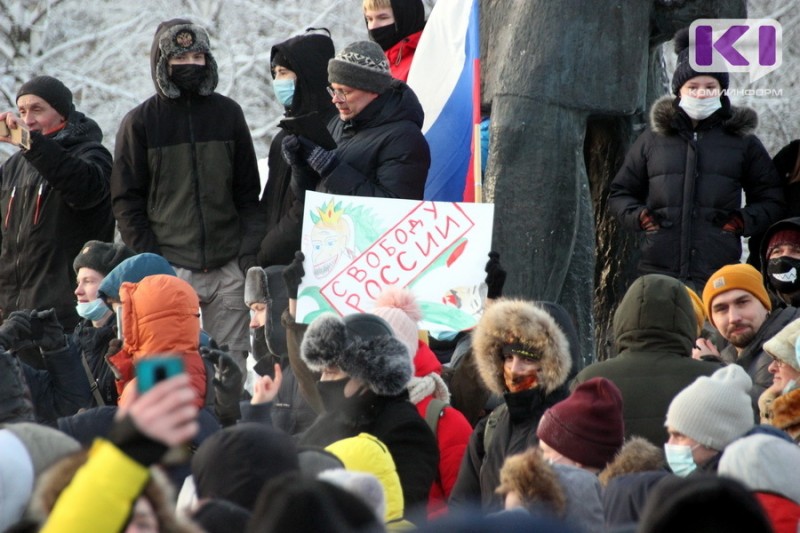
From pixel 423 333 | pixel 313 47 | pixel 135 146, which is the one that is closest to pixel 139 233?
pixel 135 146

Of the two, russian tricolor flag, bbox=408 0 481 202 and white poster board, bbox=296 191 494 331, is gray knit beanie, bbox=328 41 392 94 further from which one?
russian tricolor flag, bbox=408 0 481 202

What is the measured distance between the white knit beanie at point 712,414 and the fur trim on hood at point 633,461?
98 mm

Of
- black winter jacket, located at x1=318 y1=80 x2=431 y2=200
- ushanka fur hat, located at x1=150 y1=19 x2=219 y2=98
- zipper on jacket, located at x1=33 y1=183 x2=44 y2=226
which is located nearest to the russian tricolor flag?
black winter jacket, located at x1=318 y1=80 x2=431 y2=200

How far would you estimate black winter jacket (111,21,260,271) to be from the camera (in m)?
8.26

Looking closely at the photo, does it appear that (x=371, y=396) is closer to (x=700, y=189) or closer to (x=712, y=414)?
(x=712, y=414)

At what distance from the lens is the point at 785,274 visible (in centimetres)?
763

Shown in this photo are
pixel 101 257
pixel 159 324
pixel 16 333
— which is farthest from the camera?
pixel 101 257

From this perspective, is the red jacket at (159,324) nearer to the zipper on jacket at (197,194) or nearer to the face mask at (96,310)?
the face mask at (96,310)

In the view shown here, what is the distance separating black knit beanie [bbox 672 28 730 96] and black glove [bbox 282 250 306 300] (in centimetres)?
208

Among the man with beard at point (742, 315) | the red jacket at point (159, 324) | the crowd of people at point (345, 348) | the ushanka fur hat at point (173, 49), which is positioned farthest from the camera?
the ushanka fur hat at point (173, 49)

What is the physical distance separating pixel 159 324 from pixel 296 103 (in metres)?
2.12

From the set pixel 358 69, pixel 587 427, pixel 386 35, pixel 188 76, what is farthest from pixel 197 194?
pixel 587 427

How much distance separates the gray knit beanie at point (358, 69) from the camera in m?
7.77

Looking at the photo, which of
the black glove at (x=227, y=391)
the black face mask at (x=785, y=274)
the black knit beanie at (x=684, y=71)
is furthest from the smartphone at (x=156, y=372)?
the black knit beanie at (x=684, y=71)
